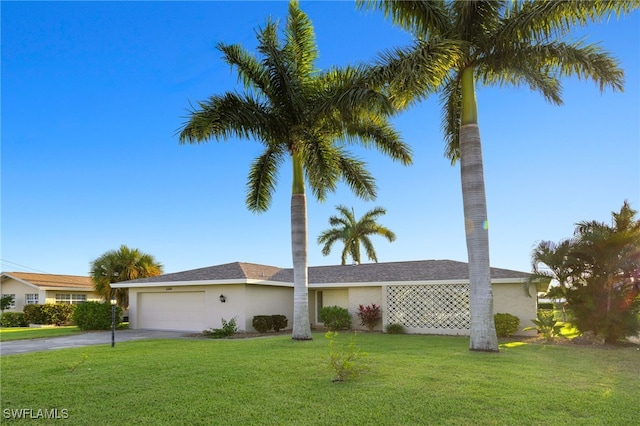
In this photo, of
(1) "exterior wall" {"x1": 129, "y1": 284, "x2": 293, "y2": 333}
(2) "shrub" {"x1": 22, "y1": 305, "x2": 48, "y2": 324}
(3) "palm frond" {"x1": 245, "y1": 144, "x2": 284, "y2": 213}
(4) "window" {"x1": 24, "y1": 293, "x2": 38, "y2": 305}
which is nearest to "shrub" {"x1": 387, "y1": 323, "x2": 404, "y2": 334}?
(1) "exterior wall" {"x1": 129, "y1": 284, "x2": 293, "y2": 333}

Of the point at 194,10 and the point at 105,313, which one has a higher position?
the point at 194,10

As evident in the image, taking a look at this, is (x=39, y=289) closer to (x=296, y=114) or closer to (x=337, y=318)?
(x=337, y=318)

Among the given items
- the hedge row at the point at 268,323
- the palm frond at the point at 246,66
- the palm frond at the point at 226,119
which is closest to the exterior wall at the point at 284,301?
the hedge row at the point at 268,323

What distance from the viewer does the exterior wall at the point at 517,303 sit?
17031 mm

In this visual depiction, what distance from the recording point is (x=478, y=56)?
12594 millimetres

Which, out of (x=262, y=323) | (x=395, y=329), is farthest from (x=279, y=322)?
(x=395, y=329)

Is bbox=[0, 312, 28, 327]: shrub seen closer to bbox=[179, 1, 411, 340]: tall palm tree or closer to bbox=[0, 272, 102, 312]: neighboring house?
bbox=[0, 272, 102, 312]: neighboring house

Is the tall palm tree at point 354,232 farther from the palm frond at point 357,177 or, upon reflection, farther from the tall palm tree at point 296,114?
the tall palm tree at point 296,114

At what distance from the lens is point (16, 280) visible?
101ft

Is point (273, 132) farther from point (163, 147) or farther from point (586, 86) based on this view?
point (586, 86)

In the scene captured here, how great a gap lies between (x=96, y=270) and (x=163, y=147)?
13.0 metres

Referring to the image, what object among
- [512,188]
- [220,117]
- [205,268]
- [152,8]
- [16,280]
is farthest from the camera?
[16,280]

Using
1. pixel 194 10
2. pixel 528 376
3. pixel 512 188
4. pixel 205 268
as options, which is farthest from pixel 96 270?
pixel 528 376

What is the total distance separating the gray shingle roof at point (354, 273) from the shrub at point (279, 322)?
6.09 ft
